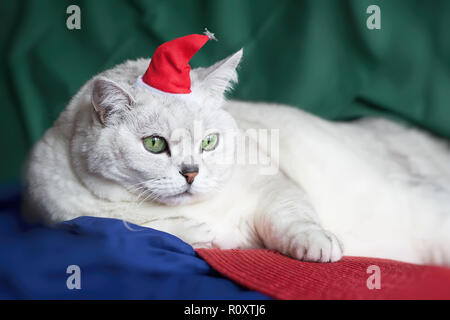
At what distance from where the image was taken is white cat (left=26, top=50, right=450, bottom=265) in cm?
151

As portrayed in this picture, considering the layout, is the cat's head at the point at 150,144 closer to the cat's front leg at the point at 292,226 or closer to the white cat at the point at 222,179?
the white cat at the point at 222,179

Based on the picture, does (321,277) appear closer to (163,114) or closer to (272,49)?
(163,114)

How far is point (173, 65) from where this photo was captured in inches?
58.3

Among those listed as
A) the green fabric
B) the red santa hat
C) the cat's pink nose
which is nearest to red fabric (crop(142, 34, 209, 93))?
the red santa hat

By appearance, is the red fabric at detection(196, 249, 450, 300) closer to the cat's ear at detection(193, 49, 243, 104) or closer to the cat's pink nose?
the cat's pink nose

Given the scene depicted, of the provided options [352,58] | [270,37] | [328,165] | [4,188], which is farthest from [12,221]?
[352,58]

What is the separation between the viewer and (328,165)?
6.68 ft

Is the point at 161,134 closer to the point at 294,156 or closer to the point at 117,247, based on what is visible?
the point at 117,247

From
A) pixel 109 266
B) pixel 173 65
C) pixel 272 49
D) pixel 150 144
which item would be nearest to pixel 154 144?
pixel 150 144

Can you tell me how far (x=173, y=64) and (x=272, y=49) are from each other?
4.11 ft

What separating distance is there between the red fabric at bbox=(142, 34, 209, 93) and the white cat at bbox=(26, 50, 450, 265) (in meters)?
0.04

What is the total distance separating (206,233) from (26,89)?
1.60m

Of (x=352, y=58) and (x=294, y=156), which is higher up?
(x=352, y=58)

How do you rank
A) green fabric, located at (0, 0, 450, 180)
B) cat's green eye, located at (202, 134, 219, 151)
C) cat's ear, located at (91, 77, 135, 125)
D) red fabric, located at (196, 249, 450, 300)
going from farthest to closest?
green fabric, located at (0, 0, 450, 180)
cat's green eye, located at (202, 134, 219, 151)
cat's ear, located at (91, 77, 135, 125)
red fabric, located at (196, 249, 450, 300)
